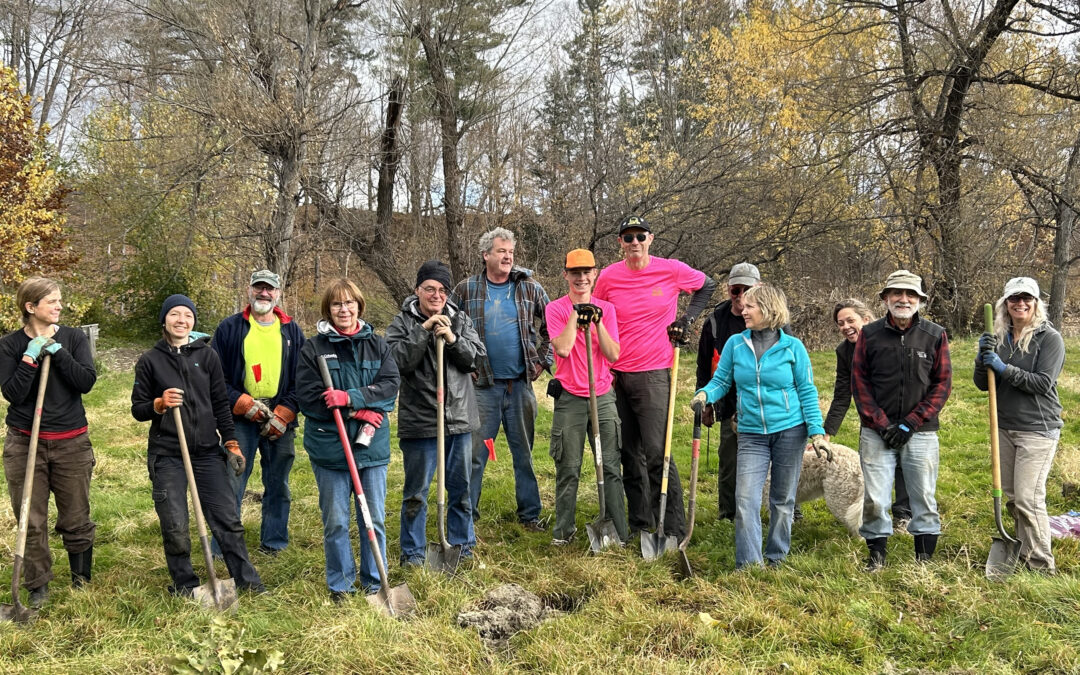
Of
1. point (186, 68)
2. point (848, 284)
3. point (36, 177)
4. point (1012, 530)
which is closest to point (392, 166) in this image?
point (186, 68)

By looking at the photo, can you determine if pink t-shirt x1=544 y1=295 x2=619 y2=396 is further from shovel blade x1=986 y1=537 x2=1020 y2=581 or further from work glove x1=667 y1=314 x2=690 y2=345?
shovel blade x1=986 y1=537 x2=1020 y2=581

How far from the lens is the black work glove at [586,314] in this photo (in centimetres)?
470

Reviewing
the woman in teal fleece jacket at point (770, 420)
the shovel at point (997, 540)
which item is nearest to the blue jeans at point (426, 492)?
the woman in teal fleece jacket at point (770, 420)

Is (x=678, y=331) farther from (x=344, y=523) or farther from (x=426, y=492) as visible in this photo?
(x=344, y=523)

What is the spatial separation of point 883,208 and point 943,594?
12363 mm

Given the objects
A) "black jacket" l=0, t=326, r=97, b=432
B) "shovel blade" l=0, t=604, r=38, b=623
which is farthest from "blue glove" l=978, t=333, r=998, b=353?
"shovel blade" l=0, t=604, r=38, b=623

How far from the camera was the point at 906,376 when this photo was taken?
4.41 m

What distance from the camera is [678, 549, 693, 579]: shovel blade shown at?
14.4 ft

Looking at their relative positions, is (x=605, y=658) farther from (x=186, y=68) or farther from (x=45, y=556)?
(x=186, y=68)

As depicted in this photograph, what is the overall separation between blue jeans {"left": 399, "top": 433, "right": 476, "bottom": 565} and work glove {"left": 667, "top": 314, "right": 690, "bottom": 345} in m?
1.50

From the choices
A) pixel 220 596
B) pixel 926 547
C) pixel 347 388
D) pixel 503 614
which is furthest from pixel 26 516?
pixel 926 547

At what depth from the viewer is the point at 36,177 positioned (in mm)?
14336

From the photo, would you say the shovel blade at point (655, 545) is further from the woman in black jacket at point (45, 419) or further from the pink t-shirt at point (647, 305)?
the woman in black jacket at point (45, 419)

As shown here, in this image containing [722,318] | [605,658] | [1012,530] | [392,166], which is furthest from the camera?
[392,166]
